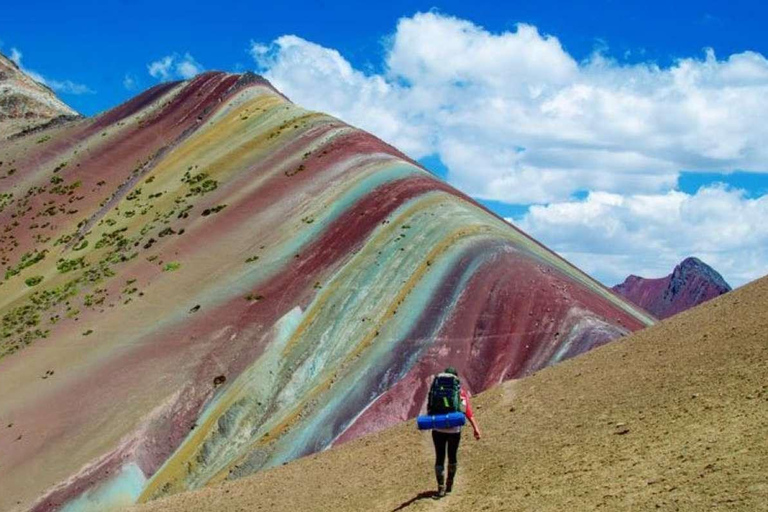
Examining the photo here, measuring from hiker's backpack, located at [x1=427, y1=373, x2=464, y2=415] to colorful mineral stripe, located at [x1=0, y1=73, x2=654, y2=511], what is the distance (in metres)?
12.8

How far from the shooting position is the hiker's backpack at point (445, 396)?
525 inches

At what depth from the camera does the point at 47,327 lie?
39.5 meters

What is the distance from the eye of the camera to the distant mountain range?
83625 mm

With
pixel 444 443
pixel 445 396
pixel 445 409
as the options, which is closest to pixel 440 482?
pixel 444 443

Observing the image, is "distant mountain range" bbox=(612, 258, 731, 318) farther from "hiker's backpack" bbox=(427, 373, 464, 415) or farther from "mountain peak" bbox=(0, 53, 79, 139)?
"hiker's backpack" bbox=(427, 373, 464, 415)

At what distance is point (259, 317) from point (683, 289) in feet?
205

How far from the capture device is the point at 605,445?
13477 millimetres

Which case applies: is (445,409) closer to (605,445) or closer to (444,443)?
(444,443)

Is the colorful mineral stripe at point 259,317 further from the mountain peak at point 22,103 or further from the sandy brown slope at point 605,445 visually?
the mountain peak at point 22,103

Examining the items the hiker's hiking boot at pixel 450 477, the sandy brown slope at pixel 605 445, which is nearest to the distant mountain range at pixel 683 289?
the sandy brown slope at pixel 605 445

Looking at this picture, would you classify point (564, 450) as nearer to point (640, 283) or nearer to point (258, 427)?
point (258, 427)

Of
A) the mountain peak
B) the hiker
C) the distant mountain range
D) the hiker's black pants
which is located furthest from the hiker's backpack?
the mountain peak

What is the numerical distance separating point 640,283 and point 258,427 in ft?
241

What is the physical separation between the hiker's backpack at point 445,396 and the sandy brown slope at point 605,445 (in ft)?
4.50
